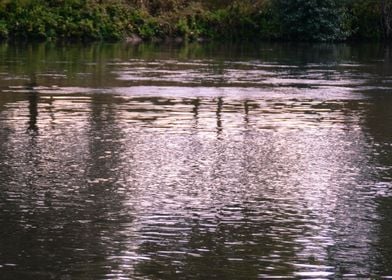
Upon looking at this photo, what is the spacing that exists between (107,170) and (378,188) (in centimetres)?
Result: 384

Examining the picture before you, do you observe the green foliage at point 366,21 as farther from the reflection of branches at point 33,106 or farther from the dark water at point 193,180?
the reflection of branches at point 33,106

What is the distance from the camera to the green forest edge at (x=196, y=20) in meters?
52.1

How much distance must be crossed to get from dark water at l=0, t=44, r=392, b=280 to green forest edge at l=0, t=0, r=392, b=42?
2610 centimetres

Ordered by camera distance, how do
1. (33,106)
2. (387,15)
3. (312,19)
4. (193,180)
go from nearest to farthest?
(193,180) → (33,106) → (312,19) → (387,15)

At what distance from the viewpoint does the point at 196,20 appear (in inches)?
2282

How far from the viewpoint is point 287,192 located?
38.9 ft

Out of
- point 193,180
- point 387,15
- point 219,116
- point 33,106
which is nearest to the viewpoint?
point 193,180

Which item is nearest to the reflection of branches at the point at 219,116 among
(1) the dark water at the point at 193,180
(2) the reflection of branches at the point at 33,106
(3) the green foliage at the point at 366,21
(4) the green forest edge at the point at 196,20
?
(1) the dark water at the point at 193,180

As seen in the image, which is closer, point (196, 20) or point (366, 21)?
point (196, 20)

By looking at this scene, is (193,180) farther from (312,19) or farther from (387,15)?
(387,15)

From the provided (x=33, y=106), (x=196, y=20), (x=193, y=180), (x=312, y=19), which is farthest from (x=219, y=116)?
(x=196, y=20)

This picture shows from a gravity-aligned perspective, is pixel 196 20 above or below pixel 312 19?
below

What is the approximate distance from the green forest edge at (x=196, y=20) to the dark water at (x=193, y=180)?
2610 cm

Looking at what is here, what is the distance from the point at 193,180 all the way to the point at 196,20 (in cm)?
4622
